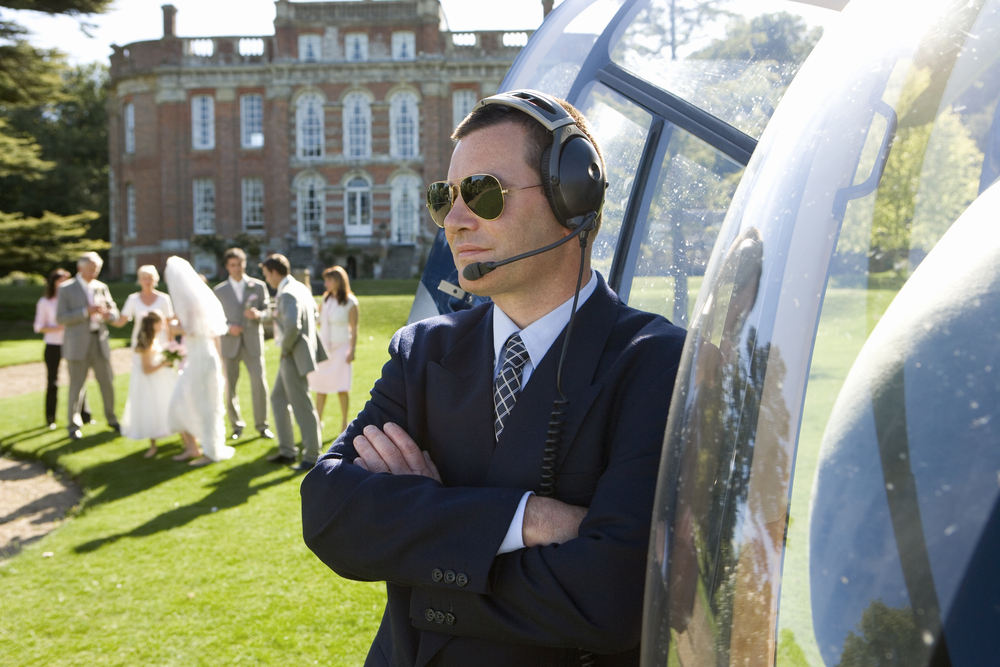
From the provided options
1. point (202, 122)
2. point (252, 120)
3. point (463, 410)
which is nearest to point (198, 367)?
point (463, 410)

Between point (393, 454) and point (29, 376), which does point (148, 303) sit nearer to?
point (393, 454)

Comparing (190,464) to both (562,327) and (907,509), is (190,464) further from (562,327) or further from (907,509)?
(907,509)

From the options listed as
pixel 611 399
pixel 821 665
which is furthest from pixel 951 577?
pixel 611 399

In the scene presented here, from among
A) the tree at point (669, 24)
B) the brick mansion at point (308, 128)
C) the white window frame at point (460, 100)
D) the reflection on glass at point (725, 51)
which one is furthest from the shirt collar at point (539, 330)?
the white window frame at point (460, 100)

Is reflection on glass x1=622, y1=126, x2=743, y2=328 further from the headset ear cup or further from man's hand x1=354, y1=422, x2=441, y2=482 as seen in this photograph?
man's hand x1=354, y1=422, x2=441, y2=482

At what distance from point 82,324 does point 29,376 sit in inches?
313

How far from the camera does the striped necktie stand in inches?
67.1

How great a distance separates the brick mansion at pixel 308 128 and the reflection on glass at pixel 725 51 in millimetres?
36785

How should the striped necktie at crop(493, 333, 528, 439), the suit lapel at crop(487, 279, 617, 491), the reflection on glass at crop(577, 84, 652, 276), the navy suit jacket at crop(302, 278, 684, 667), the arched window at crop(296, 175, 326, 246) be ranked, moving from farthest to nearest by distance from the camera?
the arched window at crop(296, 175, 326, 246), the reflection on glass at crop(577, 84, 652, 276), the striped necktie at crop(493, 333, 528, 439), the suit lapel at crop(487, 279, 617, 491), the navy suit jacket at crop(302, 278, 684, 667)

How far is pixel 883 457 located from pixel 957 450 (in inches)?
3.3

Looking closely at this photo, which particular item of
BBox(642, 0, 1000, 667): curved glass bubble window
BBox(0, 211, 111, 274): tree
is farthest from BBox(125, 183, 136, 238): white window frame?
BBox(642, 0, 1000, 667): curved glass bubble window

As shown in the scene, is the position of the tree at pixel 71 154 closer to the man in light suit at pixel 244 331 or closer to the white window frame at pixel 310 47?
the white window frame at pixel 310 47

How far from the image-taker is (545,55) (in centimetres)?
322

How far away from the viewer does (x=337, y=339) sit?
339 inches
